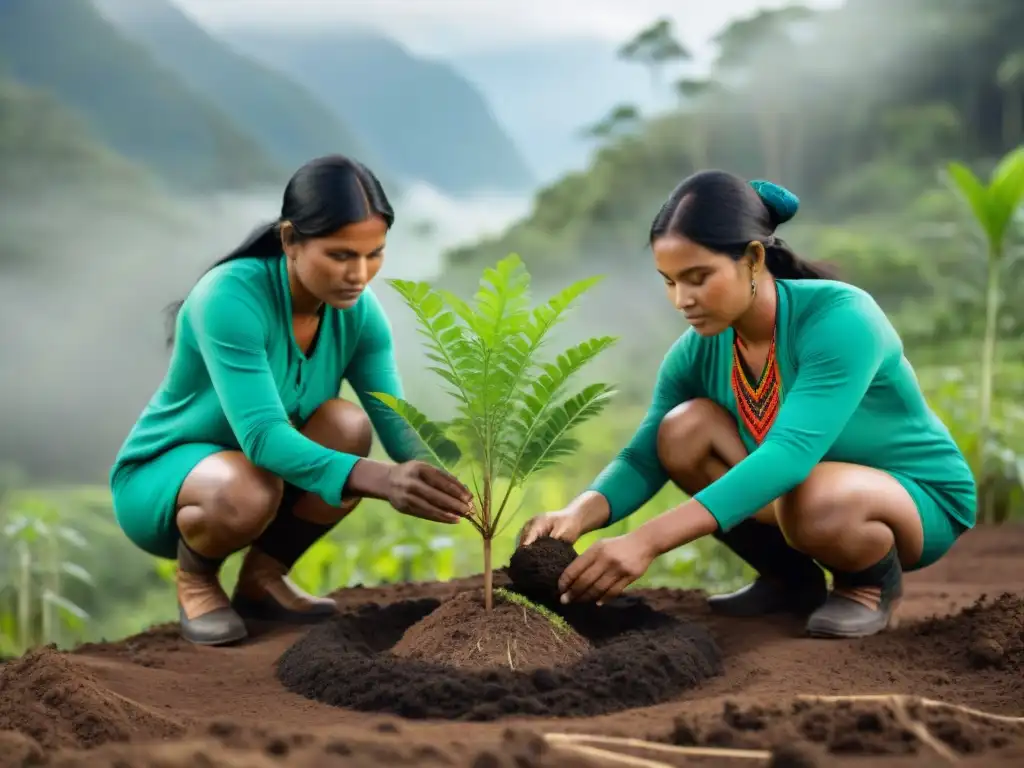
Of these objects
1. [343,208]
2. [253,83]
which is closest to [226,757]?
[343,208]

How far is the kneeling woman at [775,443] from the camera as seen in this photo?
8.23 ft

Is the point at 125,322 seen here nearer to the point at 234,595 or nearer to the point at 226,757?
the point at 234,595

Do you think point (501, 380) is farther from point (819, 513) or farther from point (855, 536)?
point (855, 536)

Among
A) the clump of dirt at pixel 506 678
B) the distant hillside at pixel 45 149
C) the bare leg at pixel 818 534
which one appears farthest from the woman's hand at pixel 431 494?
the distant hillside at pixel 45 149

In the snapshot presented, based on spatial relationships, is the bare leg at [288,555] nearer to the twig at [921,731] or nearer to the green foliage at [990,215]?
the twig at [921,731]

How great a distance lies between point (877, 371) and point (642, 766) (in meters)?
1.43

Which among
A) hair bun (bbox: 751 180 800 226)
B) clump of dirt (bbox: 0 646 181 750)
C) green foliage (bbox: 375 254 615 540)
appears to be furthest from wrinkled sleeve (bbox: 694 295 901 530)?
clump of dirt (bbox: 0 646 181 750)

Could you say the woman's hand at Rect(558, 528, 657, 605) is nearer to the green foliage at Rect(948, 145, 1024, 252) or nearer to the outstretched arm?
the outstretched arm

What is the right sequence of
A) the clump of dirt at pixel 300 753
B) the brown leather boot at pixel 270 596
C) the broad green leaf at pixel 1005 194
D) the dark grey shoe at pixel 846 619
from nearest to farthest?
the clump of dirt at pixel 300 753, the dark grey shoe at pixel 846 619, the brown leather boot at pixel 270 596, the broad green leaf at pixel 1005 194

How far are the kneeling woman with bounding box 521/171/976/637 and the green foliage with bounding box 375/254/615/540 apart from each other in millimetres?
202

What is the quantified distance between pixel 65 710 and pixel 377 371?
138 cm

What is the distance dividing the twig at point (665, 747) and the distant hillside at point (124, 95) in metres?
7.67

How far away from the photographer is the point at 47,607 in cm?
443

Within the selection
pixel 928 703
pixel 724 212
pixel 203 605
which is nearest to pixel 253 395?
pixel 203 605
